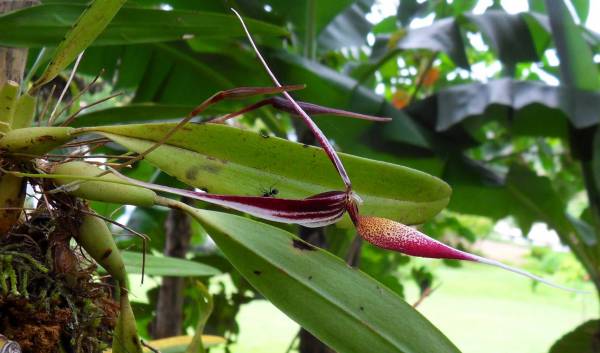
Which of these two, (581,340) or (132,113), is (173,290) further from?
(581,340)

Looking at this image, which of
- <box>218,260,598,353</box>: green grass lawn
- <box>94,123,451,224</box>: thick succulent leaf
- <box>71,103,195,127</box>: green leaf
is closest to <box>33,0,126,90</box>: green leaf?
<box>94,123,451,224</box>: thick succulent leaf

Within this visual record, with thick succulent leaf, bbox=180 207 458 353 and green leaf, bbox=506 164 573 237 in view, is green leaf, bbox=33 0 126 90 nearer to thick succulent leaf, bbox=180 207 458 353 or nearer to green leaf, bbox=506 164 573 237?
thick succulent leaf, bbox=180 207 458 353

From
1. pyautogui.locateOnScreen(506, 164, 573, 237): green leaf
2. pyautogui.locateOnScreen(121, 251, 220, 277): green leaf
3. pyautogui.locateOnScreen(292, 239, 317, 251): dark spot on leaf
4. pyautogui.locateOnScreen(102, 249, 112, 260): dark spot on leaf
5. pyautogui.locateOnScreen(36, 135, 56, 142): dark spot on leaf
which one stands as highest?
pyautogui.locateOnScreen(36, 135, 56, 142): dark spot on leaf

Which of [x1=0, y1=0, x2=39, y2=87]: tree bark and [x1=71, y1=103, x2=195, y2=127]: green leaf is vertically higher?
[x1=0, y1=0, x2=39, y2=87]: tree bark

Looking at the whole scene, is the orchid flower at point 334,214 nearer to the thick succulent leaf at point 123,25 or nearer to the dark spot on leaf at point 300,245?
the dark spot on leaf at point 300,245

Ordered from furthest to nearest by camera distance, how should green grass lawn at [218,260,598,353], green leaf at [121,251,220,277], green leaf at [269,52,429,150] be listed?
green grass lawn at [218,260,598,353] → green leaf at [269,52,429,150] → green leaf at [121,251,220,277]

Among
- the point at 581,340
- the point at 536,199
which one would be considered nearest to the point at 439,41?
the point at 536,199

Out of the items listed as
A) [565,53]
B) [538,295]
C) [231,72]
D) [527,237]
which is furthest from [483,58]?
[538,295]

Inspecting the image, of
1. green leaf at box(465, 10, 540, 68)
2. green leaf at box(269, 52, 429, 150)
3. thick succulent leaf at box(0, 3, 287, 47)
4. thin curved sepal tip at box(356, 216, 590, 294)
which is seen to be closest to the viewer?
thin curved sepal tip at box(356, 216, 590, 294)
